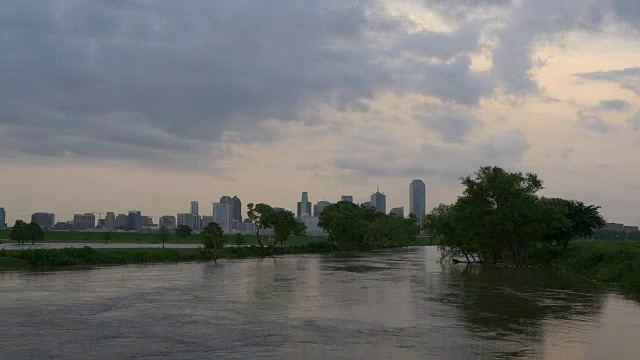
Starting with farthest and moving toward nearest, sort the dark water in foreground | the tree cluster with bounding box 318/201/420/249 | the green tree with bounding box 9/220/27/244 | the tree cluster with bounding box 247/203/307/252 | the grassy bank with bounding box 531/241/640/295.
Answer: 1. the tree cluster with bounding box 318/201/420/249
2. the green tree with bounding box 9/220/27/244
3. the tree cluster with bounding box 247/203/307/252
4. the grassy bank with bounding box 531/241/640/295
5. the dark water in foreground

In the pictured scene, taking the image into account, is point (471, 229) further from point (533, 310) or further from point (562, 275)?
point (533, 310)

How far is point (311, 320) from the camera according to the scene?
85.8 ft

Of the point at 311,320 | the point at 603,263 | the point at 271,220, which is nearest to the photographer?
the point at 311,320

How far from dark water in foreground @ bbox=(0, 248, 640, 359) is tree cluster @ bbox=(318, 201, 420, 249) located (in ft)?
270

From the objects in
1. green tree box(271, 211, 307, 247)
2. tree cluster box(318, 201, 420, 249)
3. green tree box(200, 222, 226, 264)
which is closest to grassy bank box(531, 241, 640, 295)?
green tree box(200, 222, 226, 264)

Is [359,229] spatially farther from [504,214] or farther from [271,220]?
[504,214]

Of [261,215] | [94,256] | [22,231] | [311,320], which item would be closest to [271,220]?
[261,215]

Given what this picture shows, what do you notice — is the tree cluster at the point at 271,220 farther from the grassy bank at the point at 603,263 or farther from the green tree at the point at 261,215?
the grassy bank at the point at 603,263

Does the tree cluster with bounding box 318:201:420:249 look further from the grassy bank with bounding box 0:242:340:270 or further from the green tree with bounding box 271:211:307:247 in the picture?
the grassy bank with bounding box 0:242:340:270

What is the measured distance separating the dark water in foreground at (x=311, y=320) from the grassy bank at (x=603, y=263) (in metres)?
2.42

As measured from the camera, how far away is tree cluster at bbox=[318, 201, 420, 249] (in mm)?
129125

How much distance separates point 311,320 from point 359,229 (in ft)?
353

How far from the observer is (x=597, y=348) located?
20.2 meters

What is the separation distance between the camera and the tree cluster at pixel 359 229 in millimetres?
129125
